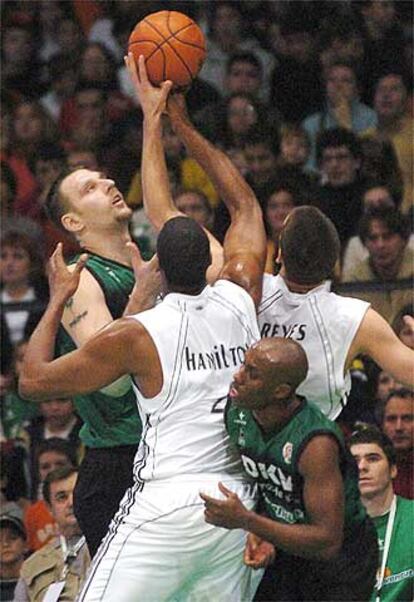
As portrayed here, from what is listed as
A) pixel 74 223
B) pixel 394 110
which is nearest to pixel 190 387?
pixel 74 223

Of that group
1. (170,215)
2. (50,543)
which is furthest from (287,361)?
(50,543)

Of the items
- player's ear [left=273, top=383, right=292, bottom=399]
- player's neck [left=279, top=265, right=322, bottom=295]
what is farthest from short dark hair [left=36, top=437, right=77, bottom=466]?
player's ear [left=273, top=383, right=292, bottom=399]

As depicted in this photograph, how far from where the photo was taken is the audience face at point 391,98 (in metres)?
10.9

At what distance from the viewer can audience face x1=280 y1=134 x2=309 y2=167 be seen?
10.7 meters

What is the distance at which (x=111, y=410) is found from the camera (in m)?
6.38

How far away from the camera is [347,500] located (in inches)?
226

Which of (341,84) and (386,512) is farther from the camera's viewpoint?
(341,84)

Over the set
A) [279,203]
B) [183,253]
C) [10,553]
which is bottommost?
[10,553]

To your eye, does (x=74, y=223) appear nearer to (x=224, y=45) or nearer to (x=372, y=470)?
(x=372, y=470)

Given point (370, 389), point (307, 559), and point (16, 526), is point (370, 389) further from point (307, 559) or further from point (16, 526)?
point (307, 559)

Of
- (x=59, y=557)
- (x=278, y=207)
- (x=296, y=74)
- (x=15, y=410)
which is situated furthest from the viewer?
(x=296, y=74)

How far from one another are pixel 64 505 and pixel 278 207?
261 centimetres

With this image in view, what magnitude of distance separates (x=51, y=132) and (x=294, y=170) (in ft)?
7.76

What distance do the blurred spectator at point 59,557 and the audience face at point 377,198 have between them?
2.53 m
